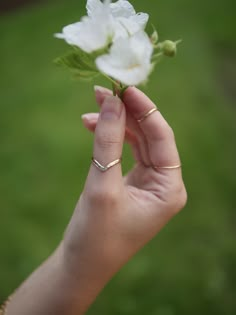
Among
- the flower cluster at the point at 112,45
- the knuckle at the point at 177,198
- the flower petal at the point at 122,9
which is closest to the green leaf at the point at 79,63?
the flower cluster at the point at 112,45

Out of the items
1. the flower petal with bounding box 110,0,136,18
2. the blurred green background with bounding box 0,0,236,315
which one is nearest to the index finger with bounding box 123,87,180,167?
the flower petal with bounding box 110,0,136,18

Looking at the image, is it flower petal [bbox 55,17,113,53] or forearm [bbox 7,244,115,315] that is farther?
forearm [bbox 7,244,115,315]

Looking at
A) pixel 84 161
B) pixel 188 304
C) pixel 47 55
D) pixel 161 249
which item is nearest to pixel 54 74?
pixel 47 55

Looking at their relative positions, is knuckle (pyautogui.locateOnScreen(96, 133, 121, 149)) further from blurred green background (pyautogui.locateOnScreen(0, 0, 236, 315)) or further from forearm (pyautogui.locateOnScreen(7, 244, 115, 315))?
blurred green background (pyautogui.locateOnScreen(0, 0, 236, 315))

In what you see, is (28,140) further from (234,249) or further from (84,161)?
(234,249)

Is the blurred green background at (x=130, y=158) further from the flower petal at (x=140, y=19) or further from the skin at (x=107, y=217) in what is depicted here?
the flower petal at (x=140, y=19)

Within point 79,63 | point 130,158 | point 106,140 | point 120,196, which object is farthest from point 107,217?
point 130,158
